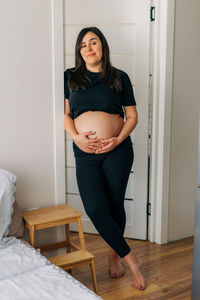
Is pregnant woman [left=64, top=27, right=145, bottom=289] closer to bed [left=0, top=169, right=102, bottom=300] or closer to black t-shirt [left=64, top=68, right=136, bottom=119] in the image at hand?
black t-shirt [left=64, top=68, right=136, bottom=119]

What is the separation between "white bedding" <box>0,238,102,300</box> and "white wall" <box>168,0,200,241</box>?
160cm

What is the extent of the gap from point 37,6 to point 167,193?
1693 mm

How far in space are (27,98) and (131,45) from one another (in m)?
1.09

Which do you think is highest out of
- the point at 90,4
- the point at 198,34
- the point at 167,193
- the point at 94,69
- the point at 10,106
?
the point at 90,4

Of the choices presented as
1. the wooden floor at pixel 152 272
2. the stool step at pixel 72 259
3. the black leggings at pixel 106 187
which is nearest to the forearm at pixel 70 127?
the black leggings at pixel 106 187

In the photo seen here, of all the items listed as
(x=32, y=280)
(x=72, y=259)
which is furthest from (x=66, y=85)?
(x=32, y=280)

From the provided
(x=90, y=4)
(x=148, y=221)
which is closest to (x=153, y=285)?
(x=148, y=221)

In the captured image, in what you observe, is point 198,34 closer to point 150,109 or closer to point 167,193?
point 150,109

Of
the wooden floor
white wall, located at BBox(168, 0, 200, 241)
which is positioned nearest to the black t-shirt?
white wall, located at BBox(168, 0, 200, 241)

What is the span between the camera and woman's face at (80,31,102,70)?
244 centimetres

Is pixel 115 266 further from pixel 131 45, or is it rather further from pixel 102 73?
pixel 131 45

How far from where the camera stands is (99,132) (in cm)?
246

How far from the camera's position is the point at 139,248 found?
3064mm

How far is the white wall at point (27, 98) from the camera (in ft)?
7.29
